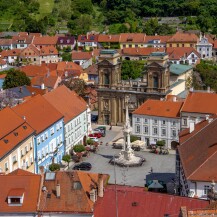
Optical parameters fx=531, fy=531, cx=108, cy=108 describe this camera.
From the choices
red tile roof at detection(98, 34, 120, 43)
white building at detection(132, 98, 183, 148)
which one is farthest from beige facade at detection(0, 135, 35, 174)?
red tile roof at detection(98, 34, 120, 43)

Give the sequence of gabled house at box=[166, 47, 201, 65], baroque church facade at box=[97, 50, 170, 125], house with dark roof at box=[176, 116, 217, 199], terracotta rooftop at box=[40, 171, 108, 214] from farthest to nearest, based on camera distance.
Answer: gabled house at box=[166, 47, 201, 65]
baroque church facade at box=[97, 50, 170, 125]
house with dark roof at box=[176, 116, 217, 199]
terracotta rooftop at box=[40, 171, 108, 214]

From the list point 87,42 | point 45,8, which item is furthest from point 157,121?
point 45,8

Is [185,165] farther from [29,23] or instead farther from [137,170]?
[29,23]

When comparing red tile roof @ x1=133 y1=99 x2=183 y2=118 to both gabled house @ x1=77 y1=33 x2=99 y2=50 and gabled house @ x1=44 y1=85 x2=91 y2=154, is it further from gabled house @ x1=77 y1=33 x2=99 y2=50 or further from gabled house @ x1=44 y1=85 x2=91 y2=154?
gabled house @ x1=77 y1=33 x2=99 y2=50

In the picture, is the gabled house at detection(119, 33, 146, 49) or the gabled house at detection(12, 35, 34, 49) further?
the gabled house at detection(12, 35, 34, 49)

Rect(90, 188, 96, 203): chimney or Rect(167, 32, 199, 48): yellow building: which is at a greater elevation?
Rect(167, 32, 199, 48): yellow building

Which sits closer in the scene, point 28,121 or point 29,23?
point 28,121

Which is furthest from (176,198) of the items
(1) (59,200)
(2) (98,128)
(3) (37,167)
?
(2) (98,128)

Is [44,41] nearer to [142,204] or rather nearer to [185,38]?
[185,38]
